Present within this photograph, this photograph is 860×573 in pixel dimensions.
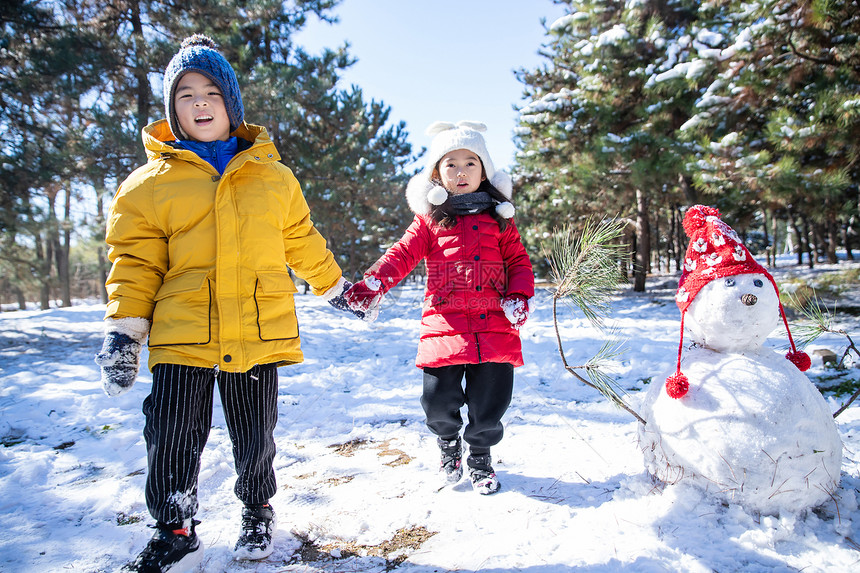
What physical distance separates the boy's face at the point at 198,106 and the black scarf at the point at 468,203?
1.14 metres

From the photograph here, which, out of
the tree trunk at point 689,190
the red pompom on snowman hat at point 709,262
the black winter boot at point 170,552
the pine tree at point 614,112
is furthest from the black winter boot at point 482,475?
the tree trunk at point 689,190

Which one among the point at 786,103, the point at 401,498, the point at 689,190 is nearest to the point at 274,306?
the point at 401,498

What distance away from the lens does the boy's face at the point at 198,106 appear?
74.0 inches

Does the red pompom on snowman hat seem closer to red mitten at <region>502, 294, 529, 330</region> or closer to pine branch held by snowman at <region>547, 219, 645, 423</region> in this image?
pine branch held by snowman at <region>547, 219, 645, 423</region>

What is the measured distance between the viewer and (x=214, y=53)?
1.97 meters

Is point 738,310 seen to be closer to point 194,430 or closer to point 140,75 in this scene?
point 194,430

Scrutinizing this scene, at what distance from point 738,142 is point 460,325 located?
521cm

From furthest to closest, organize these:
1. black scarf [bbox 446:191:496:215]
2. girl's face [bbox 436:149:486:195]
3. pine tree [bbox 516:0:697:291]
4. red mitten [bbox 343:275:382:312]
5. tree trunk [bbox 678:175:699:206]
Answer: tree trunk [bbox 678:175:699:206]
pine tree [bbox 516:0:697:291]
girl's face [bbox 436:149:486:195]
black scarf [bbox 446:191:496:215]
red mitten [bbox 343:275:382:312]

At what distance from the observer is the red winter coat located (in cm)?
225

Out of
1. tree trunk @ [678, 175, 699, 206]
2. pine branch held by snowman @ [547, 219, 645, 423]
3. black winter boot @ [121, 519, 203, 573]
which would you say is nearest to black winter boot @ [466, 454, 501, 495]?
pine branch held by snowman @ [547, 219, 645, 423]

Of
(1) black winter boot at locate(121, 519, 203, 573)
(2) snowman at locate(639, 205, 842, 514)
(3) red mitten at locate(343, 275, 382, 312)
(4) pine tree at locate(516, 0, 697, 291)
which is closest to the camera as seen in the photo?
(1) black winter boot at locate(121, 519, 203, 573)

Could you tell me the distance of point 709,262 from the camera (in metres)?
1.85

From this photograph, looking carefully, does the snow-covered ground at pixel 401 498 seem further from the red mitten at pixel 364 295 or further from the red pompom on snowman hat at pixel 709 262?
the red mitten at pixel 364 295

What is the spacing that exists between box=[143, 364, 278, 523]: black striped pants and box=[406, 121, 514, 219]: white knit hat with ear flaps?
46.7 inches
